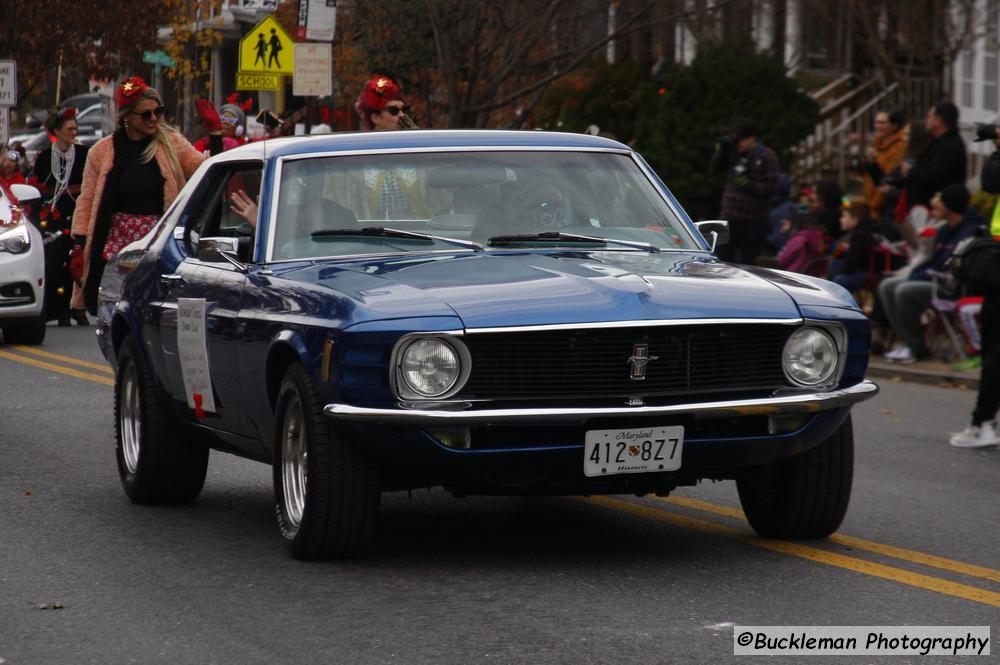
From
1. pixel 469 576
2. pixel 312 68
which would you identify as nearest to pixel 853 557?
pixel 469 576

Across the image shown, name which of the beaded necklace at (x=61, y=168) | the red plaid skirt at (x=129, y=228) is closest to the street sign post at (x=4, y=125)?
the beaded necklace at (x=61, y=168)

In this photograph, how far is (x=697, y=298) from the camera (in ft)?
21.5

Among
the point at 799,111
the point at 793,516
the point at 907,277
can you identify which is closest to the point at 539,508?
the point at 793,516

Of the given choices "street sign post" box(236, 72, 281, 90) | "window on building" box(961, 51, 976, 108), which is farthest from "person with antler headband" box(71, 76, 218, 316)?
"window on building" box(961, 51, 976, 108)

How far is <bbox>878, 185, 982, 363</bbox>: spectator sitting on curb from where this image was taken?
14734 mm

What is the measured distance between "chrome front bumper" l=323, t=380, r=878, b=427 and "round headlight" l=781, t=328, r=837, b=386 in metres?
0.15

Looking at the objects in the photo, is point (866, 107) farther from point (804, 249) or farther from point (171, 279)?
point (171, 279)

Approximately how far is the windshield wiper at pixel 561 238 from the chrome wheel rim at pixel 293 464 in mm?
1125

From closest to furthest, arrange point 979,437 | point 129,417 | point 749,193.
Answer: point 129,417 < point 979,437 < point 749,193

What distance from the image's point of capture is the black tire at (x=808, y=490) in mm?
7102

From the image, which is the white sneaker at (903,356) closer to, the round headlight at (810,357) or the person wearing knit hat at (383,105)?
the person wearing knit hat at (383,105)

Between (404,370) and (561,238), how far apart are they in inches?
55.4

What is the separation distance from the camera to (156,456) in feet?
27.2

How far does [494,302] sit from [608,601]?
3.48 feet
